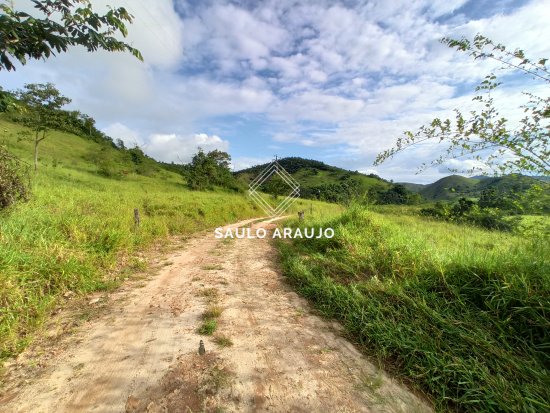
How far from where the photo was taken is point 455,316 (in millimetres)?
3389

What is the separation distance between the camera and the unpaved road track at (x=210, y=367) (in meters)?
2.32

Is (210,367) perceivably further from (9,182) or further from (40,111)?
(40,111)

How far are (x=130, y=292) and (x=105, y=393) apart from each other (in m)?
2.55

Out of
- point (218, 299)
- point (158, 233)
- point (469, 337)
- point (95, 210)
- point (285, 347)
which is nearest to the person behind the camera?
point (469, 337)

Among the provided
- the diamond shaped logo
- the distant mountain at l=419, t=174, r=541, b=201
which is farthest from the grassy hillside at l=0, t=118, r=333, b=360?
the distant mountain at l=419, t=174, r=541, b=201

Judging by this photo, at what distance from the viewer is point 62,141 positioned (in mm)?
31781

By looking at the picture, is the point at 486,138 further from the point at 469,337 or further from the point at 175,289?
the point at 175,289

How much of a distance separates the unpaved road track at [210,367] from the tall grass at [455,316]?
0.36m

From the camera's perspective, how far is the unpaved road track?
2.32m

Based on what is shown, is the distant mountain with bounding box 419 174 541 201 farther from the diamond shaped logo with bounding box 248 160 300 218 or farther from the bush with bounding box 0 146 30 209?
the diamond shaped logo with bounding box 248 160 300 218

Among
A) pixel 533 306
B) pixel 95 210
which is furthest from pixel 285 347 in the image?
→ pixel 95 210

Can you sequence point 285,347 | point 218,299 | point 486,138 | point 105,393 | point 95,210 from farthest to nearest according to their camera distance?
point 95,210 < point 218,299 < point 486,138 < point 285,347 < point 105,393

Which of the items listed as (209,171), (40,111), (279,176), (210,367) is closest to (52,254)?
(210,367)

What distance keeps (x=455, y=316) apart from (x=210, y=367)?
3.06m
